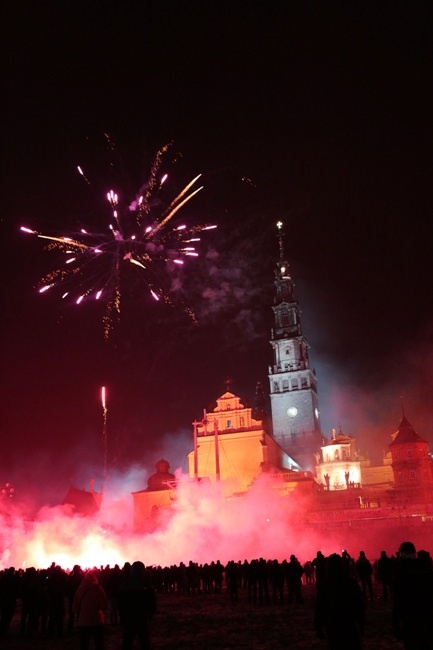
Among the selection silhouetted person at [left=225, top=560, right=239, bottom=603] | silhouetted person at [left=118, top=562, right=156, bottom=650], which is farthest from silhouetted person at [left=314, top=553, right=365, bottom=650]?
silhouetted person at [left=225, top=560, right=239, bottom=603]

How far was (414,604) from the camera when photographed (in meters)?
5.59

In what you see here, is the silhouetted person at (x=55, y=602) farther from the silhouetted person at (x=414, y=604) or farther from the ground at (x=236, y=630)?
the silhouetted person at (x=414, y=604)

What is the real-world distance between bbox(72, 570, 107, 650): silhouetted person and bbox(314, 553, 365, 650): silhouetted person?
326cm

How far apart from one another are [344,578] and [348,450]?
57079 millimetres

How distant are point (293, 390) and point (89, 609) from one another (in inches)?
2553

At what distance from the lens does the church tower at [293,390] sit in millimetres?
67500

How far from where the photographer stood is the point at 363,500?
138ft

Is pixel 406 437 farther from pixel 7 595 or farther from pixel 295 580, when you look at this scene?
pixel 7 595

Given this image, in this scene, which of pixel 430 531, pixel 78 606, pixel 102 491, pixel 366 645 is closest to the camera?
pixel 78 606

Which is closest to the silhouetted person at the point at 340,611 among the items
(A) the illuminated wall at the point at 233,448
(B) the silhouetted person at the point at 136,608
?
(B) the silhouetted person at the point at 136,608

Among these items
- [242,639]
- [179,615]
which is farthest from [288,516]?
[242,639]

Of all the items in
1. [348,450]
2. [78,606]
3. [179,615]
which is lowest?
[179,615]

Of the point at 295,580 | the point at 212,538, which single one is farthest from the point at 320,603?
the point at 212,538

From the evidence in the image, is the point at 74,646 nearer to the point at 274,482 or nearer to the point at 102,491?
the point at 274,482
